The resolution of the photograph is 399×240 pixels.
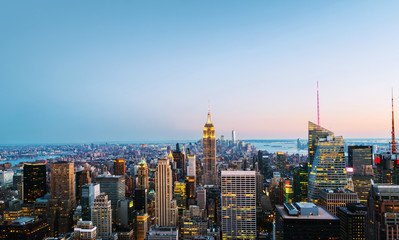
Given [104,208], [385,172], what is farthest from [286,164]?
[104,208]

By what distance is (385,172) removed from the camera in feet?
189

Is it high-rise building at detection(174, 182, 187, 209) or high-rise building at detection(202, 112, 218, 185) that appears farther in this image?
high-rise building at detection(202, 112, 218, 185)

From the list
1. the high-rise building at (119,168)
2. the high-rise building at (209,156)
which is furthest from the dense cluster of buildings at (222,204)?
the high-rise building at (209,156)

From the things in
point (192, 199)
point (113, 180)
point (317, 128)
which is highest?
point (317, 128)

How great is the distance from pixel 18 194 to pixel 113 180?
27.5 meters

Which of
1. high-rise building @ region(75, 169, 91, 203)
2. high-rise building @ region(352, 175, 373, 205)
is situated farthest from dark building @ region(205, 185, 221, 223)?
high-rise building @ region(75, 169, 91, 203)

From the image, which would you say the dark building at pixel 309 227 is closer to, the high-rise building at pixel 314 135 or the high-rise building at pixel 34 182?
the high-rise building at pixel 314 135

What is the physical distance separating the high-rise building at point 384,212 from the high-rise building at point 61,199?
5618 cm

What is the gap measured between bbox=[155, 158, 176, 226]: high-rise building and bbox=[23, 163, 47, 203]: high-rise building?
3233 centimetres

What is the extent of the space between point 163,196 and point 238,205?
16736mm

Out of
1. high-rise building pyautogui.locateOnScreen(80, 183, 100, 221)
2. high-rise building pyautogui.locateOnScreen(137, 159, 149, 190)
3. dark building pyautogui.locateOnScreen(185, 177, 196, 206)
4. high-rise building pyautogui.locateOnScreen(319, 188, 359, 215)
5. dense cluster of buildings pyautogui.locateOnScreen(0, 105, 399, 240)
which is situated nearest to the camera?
dense cluster of buildings pyautogui.locateOnScreen(0, 105, 399, 240)

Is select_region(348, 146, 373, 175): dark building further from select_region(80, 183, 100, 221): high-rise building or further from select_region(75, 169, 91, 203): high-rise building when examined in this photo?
select_region(75, 169, 91, 203): high-rise building

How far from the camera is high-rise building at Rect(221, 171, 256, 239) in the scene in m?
55.6

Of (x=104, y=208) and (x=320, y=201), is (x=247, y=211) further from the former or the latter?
(x=104, y=208)
